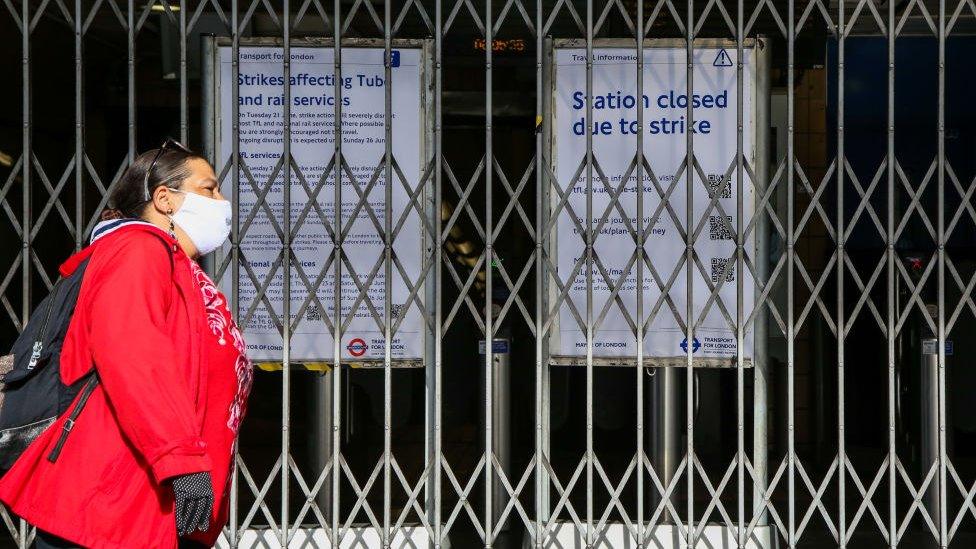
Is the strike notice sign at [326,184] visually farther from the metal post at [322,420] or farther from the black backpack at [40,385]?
the black backpack at [40,385]

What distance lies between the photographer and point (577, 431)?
941 centimetres

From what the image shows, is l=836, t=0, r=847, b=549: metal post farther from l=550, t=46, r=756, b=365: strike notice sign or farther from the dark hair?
the dark hair

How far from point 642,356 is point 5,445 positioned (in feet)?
9.72

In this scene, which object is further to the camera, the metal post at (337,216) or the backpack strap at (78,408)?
the metal post at (337,216)

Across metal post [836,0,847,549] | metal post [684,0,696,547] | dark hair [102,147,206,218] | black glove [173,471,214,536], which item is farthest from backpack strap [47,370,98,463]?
metal post [836,0,847,549]

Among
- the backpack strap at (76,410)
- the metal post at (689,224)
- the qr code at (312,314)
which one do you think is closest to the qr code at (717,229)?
the metal post at (689,224)

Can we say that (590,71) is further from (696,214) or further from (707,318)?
(707,318)

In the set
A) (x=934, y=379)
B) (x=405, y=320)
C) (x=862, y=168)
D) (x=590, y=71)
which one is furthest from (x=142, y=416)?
(x=862, y=168)

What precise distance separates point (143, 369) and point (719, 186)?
3.09 meters

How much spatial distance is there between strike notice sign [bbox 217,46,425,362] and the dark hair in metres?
1.99

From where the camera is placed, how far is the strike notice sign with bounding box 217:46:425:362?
210 inches

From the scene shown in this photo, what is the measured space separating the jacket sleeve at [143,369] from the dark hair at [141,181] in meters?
0.33

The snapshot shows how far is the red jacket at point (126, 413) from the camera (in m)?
2.87

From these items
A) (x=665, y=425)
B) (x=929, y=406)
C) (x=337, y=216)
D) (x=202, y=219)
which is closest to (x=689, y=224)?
(x=665, y=425)
